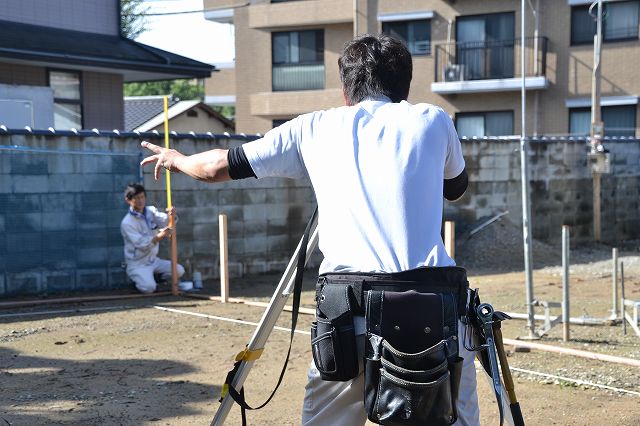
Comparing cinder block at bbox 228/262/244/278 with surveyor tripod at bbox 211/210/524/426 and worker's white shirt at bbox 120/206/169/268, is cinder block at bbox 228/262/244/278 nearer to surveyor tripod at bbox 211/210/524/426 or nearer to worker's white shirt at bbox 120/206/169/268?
worker's white shirt at bbox 120/206/169/268

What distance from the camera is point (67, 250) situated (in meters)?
9.54

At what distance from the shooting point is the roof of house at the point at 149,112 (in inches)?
957

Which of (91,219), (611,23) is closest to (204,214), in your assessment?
(91,219)

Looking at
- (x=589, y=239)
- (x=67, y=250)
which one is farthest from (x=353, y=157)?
(x=589, y=239)

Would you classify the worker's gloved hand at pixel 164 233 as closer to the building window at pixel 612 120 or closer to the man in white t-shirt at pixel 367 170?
the man in white t-shirt at pixel 367 170

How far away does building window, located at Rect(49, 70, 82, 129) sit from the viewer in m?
14.7

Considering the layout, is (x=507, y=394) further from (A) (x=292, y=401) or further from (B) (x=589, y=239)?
(B) (x=589, y=239)

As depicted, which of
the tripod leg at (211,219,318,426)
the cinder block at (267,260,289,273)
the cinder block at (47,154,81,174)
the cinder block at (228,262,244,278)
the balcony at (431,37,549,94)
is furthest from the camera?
the balcony at (431,37,549,94)

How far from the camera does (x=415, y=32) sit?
24.4 metres

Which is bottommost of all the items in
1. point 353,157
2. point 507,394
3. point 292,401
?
point 292,401

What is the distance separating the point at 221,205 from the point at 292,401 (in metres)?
5.67

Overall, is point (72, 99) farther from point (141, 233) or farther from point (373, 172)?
point (373, 172)

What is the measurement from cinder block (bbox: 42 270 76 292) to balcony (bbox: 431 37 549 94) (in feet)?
51.3

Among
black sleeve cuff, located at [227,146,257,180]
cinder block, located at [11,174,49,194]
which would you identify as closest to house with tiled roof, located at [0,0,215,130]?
cinder block, located at [11,174,49,194]
